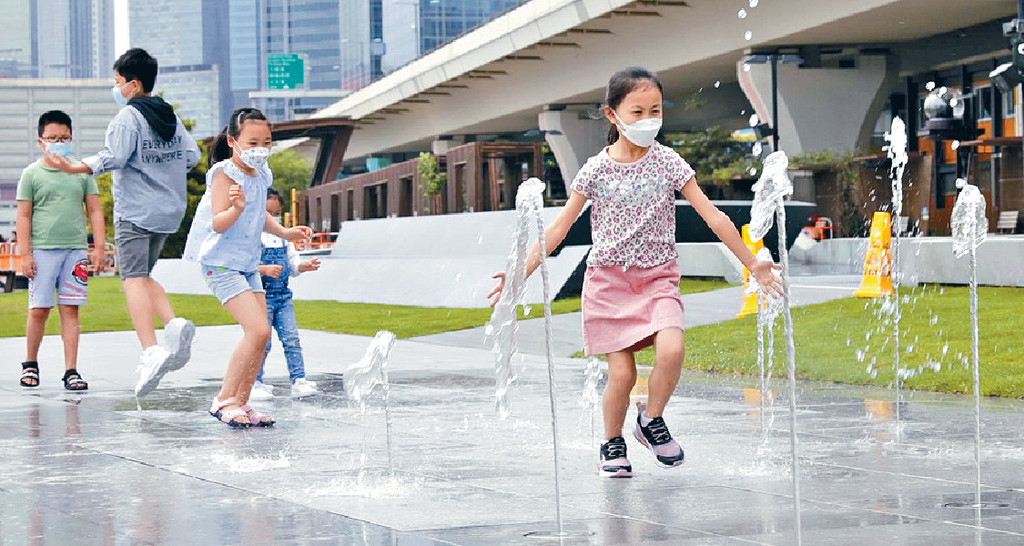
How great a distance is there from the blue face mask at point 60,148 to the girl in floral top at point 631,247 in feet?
15.6

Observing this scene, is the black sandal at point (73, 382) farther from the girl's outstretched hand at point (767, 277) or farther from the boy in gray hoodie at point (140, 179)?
the girl's outstretched hand at point (767, 277)

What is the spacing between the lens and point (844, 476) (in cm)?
599

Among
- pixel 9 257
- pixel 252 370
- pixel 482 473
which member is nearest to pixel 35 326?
pixel 252 370

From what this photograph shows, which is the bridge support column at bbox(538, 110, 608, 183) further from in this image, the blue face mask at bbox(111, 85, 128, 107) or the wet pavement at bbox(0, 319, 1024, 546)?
the wet pavement at bbox(0, 319, 1024, 546)

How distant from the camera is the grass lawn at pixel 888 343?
10.8 m

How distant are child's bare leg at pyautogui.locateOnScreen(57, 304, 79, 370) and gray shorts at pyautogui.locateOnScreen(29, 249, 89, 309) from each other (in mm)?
65

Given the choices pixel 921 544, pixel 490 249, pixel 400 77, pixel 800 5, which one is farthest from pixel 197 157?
pixel 400 77

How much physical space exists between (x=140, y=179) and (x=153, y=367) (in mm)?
1277

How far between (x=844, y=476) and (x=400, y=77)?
55737mm

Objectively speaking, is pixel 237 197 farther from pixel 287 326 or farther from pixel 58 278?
pixel 58 278

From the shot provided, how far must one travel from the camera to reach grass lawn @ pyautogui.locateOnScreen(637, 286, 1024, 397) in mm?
10758

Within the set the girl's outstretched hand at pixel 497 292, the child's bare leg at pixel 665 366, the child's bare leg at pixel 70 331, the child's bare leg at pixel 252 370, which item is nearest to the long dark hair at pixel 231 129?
the child's bare leg at pixel 252 370

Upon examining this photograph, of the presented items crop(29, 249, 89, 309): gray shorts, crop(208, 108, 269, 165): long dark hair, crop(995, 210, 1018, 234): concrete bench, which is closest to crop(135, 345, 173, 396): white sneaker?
crop(208, 108, 269, 165): long dark hair

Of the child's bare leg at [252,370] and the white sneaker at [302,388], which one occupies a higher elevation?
the child's bare leg at [252,370]
